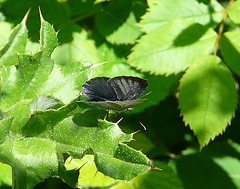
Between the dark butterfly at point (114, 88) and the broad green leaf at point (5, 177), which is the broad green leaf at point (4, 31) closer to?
→ the broad green leaf at point (5, 177)

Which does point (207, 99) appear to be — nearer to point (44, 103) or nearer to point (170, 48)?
point (170, 48)

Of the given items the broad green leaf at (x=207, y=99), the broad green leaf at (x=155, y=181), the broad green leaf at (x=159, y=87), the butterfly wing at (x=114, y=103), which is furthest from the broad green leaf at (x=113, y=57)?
the butterfly wing at (x=114, y=103)

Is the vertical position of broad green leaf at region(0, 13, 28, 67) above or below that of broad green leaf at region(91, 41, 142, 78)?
above

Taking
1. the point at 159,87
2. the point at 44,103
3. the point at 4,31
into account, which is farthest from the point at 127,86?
the point at 4,31

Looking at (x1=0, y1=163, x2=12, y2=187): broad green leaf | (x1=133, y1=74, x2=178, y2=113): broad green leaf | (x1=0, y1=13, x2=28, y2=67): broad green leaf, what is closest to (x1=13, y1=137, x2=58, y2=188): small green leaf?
(x1=0, y1=13, x2=28, y2=67): broad green leaf

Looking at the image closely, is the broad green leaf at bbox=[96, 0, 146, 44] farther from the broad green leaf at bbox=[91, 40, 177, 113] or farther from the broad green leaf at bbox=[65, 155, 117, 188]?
the broad green leaf at bbox=[65, 155, 117, 188]
